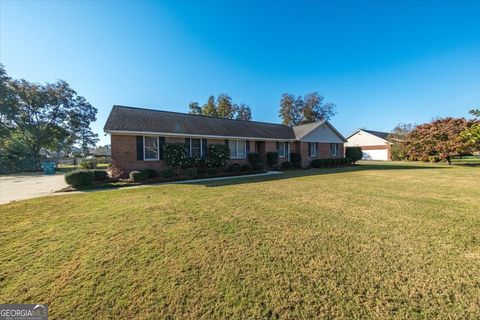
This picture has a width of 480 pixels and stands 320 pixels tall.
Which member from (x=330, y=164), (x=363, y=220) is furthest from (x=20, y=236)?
(x=330, y=164)

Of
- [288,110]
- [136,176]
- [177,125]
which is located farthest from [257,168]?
[288,110]

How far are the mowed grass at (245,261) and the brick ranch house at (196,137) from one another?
6587 mm

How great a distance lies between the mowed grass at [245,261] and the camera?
2.30 metres

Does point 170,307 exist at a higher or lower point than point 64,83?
lower

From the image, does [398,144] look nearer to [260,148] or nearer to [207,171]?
[260,148]

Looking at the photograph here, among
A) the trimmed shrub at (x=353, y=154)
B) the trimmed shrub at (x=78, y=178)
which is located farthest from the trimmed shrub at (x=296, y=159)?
the trimmed shrub at (x=78, y=178)

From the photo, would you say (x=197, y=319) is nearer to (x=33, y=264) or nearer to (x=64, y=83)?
(x=33, y=264)

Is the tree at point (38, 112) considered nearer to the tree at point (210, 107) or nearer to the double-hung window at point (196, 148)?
the tree at point (210, 107)

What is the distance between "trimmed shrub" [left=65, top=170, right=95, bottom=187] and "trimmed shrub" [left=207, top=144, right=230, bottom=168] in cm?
695

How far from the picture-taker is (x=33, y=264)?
10.5 ft

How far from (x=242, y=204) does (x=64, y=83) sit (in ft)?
118

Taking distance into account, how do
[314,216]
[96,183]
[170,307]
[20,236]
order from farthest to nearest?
[96,183], [314,216], [20,236], [170,307]

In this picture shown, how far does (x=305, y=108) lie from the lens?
1537 inches

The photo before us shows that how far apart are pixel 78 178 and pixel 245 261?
1047cm
